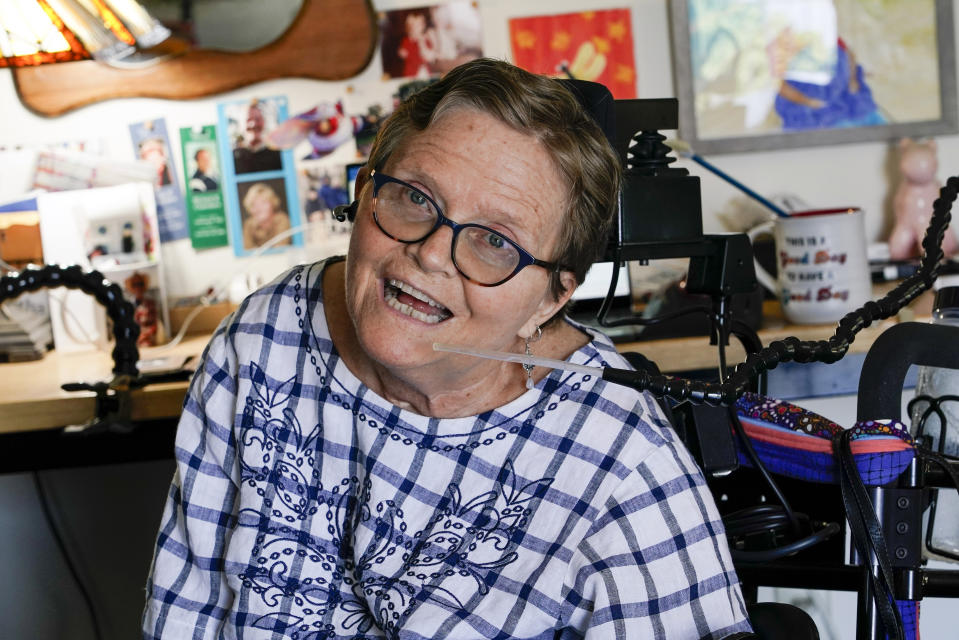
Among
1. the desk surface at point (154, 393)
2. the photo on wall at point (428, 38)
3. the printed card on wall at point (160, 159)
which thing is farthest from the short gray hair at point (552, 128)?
the printed card on wall at point (160, 159)

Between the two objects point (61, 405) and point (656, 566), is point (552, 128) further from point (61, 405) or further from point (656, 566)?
point (61, 405)

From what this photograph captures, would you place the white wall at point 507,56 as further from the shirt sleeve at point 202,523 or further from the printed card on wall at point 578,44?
the shirt sleeve at point 202,523

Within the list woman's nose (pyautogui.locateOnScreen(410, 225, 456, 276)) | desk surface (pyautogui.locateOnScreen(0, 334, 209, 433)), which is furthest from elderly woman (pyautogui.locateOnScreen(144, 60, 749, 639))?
desk surface (pyautogui.locateOnScreen(0, 334, 209, 433))

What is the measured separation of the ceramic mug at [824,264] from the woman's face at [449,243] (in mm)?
883

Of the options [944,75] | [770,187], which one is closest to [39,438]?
[770,187]

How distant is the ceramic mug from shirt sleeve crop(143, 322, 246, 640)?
1.04 meters

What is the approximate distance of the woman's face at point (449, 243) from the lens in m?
0.94

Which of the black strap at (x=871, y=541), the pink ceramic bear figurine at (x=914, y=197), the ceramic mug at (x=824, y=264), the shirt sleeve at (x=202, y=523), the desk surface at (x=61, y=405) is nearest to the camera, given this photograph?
the black strap at (x=871, y=541)

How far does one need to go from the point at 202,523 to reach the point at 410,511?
A: 27cm

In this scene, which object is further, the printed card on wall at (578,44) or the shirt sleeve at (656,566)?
the printed card on wall at (578,44)

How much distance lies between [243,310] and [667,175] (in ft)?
1.71

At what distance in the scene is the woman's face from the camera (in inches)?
37.2

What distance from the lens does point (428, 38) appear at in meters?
2.07

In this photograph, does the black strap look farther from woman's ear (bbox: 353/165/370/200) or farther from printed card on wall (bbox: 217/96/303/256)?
printed card on wall (bbox: 217/96/303/256)
